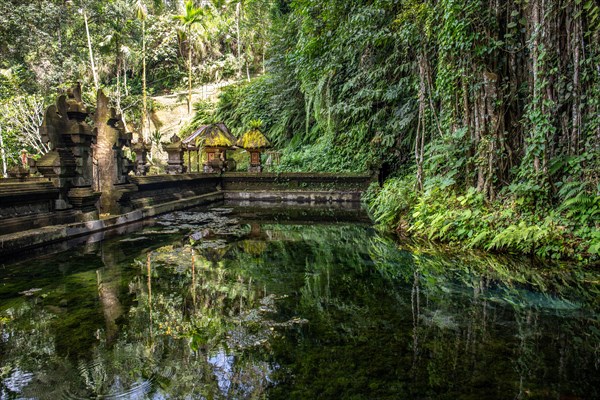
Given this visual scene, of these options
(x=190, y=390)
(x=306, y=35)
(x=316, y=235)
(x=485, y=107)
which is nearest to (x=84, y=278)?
(x=190, y=390)

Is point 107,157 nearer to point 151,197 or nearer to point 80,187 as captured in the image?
point 80,187

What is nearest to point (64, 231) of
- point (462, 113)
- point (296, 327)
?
point (296, 327)

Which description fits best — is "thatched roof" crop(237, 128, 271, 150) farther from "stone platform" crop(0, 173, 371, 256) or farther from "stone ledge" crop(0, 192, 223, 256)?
"stone ledge" crop(0, 192, 223, 256)

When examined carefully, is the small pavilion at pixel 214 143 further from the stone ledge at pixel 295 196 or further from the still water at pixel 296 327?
the still water at pixel 296 327

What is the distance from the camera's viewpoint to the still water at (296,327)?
7.30 feet

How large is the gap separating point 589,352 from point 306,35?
423 inches

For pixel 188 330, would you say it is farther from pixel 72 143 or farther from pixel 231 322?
pixel 72 143

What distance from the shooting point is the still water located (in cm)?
223

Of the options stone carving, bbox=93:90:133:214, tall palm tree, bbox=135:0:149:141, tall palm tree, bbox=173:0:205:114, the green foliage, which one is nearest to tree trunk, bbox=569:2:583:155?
the green foliage

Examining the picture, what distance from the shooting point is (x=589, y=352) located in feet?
8.37

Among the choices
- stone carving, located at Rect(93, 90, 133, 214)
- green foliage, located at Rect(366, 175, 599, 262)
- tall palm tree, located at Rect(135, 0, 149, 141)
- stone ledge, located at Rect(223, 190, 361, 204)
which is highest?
tall palm tree, located at Rect(135, 0, 149, 141)

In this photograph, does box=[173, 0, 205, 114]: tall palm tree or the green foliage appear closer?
the green foliage

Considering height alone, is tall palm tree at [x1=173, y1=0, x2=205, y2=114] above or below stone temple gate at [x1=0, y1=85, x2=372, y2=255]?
above

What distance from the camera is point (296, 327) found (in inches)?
121
